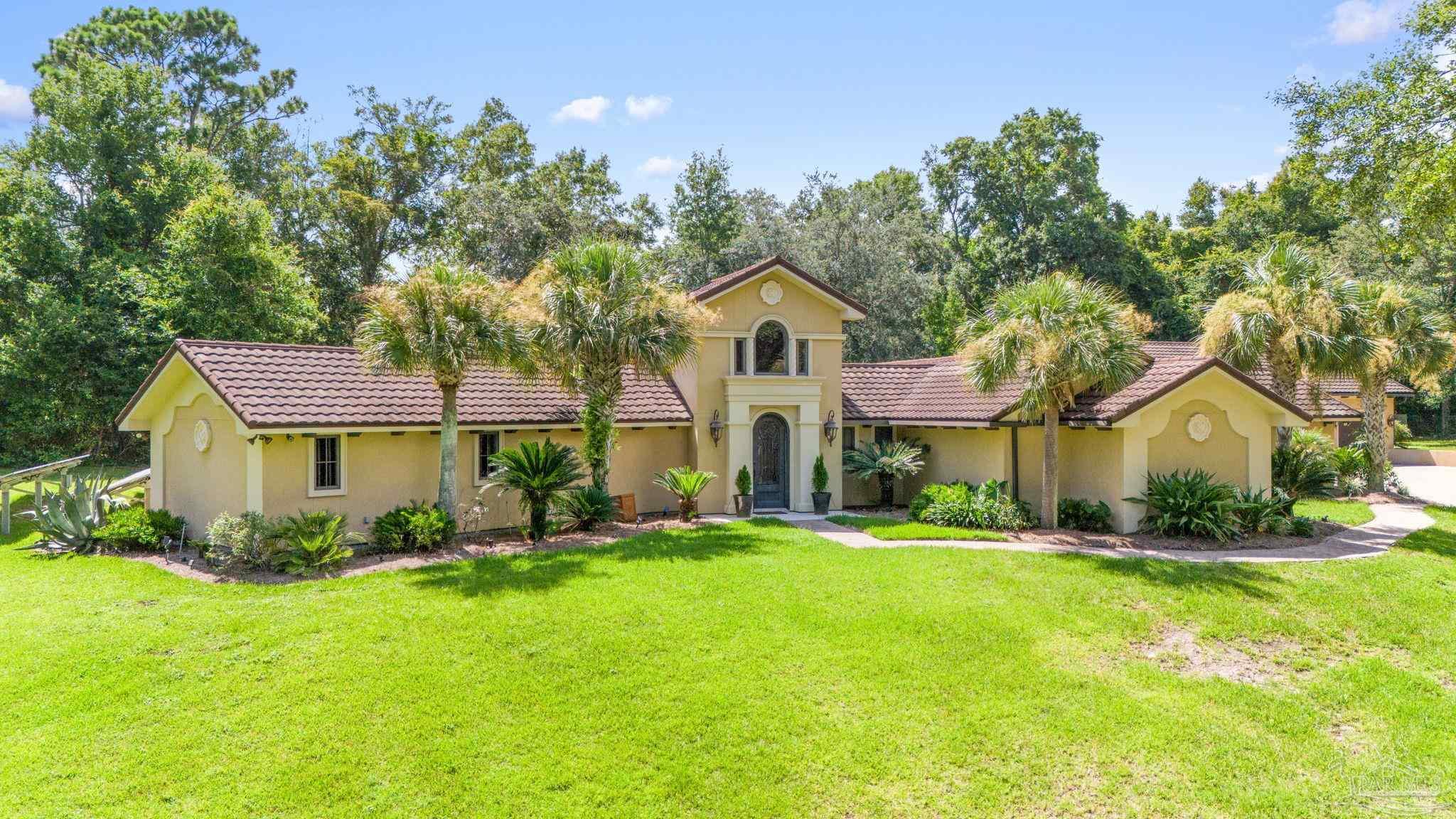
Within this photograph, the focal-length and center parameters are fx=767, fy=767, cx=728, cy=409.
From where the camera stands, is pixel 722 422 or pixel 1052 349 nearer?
pixel 1052 349

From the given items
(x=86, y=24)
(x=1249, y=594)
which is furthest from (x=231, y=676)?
(x=86, y=24)

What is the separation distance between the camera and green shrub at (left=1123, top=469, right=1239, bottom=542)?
15.3m

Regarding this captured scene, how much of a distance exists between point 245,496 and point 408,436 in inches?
119

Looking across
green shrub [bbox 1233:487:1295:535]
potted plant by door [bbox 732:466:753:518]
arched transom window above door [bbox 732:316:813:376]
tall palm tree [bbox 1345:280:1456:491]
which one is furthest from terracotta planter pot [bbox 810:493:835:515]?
tall palm tree [bbox 1345:280:1456:491]

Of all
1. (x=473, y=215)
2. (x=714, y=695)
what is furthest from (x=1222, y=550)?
(x=473, y=215)

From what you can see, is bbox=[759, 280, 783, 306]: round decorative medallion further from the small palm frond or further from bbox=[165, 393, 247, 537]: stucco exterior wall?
bbox=[165, 393, 247, 537]: stucco exterior wall

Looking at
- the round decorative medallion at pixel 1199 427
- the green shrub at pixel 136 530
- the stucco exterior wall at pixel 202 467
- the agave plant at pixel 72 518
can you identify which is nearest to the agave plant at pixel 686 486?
the stucco exterior wall at pixel 202 467

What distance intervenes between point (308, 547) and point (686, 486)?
7613mm

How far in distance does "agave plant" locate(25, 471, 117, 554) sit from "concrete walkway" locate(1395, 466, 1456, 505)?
107ft

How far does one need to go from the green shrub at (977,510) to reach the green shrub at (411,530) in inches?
400

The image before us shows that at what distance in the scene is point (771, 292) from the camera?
1923 centimetres

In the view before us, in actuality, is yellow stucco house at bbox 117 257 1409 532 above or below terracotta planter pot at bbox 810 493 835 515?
above

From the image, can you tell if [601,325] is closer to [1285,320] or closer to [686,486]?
[686,486]

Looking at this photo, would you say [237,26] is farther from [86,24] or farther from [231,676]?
[231,676]
